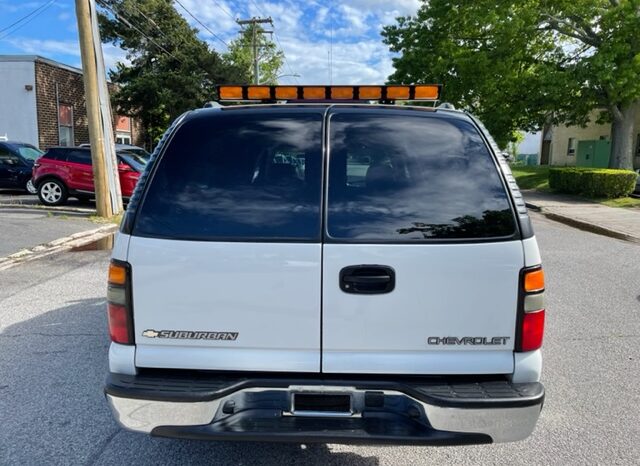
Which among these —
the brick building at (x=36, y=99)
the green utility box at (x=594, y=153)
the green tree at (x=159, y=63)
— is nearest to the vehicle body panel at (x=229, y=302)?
the brick building at (x=36, y=99)

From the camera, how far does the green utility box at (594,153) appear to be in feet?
95.4

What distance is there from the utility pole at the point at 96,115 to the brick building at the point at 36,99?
38.3ft

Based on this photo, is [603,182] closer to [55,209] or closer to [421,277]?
[55,209]

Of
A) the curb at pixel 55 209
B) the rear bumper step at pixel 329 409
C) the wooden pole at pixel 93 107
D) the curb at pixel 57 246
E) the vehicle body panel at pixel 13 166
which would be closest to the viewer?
the rear bumper step at pixel 329 409

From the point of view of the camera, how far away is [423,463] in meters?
2.74

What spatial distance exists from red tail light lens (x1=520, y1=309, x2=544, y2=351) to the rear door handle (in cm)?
62

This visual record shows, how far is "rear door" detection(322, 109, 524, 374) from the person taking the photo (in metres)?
2.17

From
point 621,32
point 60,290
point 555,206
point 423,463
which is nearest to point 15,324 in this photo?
point 60,290

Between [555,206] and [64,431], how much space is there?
51.1ft

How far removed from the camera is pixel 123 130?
29.9m

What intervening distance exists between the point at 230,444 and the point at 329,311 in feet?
4.11

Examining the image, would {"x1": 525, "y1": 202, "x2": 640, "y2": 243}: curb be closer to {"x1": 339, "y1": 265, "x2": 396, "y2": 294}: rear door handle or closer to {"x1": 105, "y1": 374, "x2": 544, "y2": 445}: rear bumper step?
{"x1": 105, "y1": 374, "x2": 544, "y2": 445}: rear bumper step

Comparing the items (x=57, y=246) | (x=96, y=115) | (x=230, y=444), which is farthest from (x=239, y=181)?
(x=96, y=115)

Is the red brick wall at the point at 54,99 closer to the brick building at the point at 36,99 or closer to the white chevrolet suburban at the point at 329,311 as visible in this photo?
the brick building at the point at 36,99
